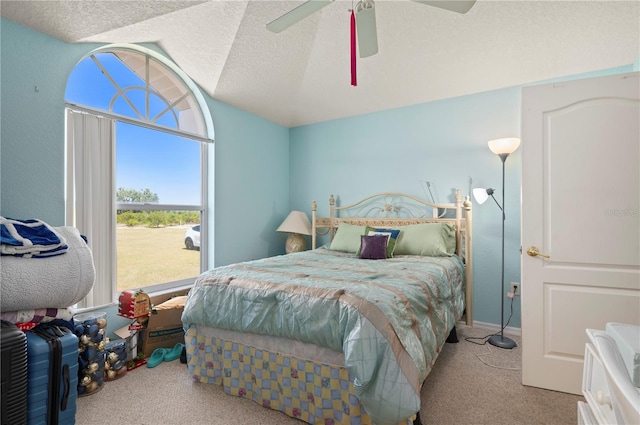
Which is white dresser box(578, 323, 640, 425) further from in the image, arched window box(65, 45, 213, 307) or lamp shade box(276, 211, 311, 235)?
lamp shade box(276, 211, 311, 235)

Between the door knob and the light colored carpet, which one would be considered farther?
the door knob

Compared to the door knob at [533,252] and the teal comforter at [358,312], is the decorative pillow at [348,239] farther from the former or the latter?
the door knob at [533,252]

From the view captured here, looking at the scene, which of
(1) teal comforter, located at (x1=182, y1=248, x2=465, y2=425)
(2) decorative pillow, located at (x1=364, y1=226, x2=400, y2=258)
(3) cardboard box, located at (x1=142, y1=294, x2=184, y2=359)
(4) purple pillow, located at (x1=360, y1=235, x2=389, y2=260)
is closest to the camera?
(1) teal comforter, located at (x1=182, y1=248, x2=465, y2=425)

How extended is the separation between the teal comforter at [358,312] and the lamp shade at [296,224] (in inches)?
60.7

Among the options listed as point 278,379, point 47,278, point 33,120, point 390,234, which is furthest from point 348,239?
point 33,120

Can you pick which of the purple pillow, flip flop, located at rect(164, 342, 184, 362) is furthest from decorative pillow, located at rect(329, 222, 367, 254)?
flip flop, located at rect(164, 342, 184, 362)

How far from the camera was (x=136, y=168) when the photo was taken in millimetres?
2918

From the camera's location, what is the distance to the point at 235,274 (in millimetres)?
2080

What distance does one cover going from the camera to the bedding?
1.44 meters

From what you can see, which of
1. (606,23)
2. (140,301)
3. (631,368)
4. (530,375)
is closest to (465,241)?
(530,375)

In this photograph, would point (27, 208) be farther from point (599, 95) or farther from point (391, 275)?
point (599, 95)

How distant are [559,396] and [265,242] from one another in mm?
3303

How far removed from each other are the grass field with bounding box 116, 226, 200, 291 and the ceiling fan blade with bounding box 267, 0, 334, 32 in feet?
7.33

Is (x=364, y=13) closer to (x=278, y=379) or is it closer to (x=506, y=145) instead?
(x=506, y=145)
